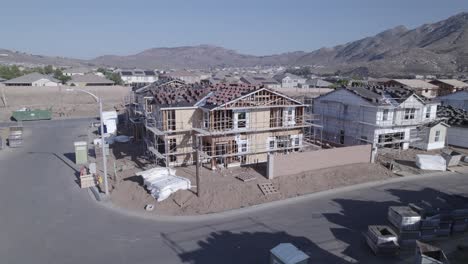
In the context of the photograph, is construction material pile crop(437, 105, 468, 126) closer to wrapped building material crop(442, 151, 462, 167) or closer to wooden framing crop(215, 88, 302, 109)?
wrapped building material crop(442, 151, 462, 167)

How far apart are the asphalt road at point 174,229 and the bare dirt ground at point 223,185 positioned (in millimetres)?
1563

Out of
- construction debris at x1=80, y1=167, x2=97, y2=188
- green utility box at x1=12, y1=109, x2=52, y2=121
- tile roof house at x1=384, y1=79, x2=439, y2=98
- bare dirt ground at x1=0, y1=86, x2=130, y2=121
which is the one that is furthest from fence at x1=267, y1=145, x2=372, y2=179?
bare dirt ground at x1=0, y1=86, x2=130, y2=121

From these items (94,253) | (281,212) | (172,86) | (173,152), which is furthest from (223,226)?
(172,86)

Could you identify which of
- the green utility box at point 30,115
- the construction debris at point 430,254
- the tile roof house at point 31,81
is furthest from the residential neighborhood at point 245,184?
the tile roof house at point 31,81

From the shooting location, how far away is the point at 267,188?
2272 cm

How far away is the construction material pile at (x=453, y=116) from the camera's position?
123 ft

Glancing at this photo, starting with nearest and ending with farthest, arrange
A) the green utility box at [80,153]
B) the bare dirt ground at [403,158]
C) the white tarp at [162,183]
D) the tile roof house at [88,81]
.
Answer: the white tarp at [162,183], the bare dirt ground at [403,158], the green utility box at [80,153], the tile roof house at [88,81]

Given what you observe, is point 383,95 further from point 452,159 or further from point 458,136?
point 458,136

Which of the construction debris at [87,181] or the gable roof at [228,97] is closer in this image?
the construction debris at [87,181]

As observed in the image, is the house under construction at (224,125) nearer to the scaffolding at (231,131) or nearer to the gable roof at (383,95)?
the scaffolding at (231,131)

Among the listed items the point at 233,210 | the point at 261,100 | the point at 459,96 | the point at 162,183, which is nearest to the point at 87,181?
the point at 162,183

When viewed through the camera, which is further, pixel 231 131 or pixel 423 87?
pixel 423 87

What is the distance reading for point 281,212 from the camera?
19.4m

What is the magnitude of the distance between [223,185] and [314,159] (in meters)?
8.20
